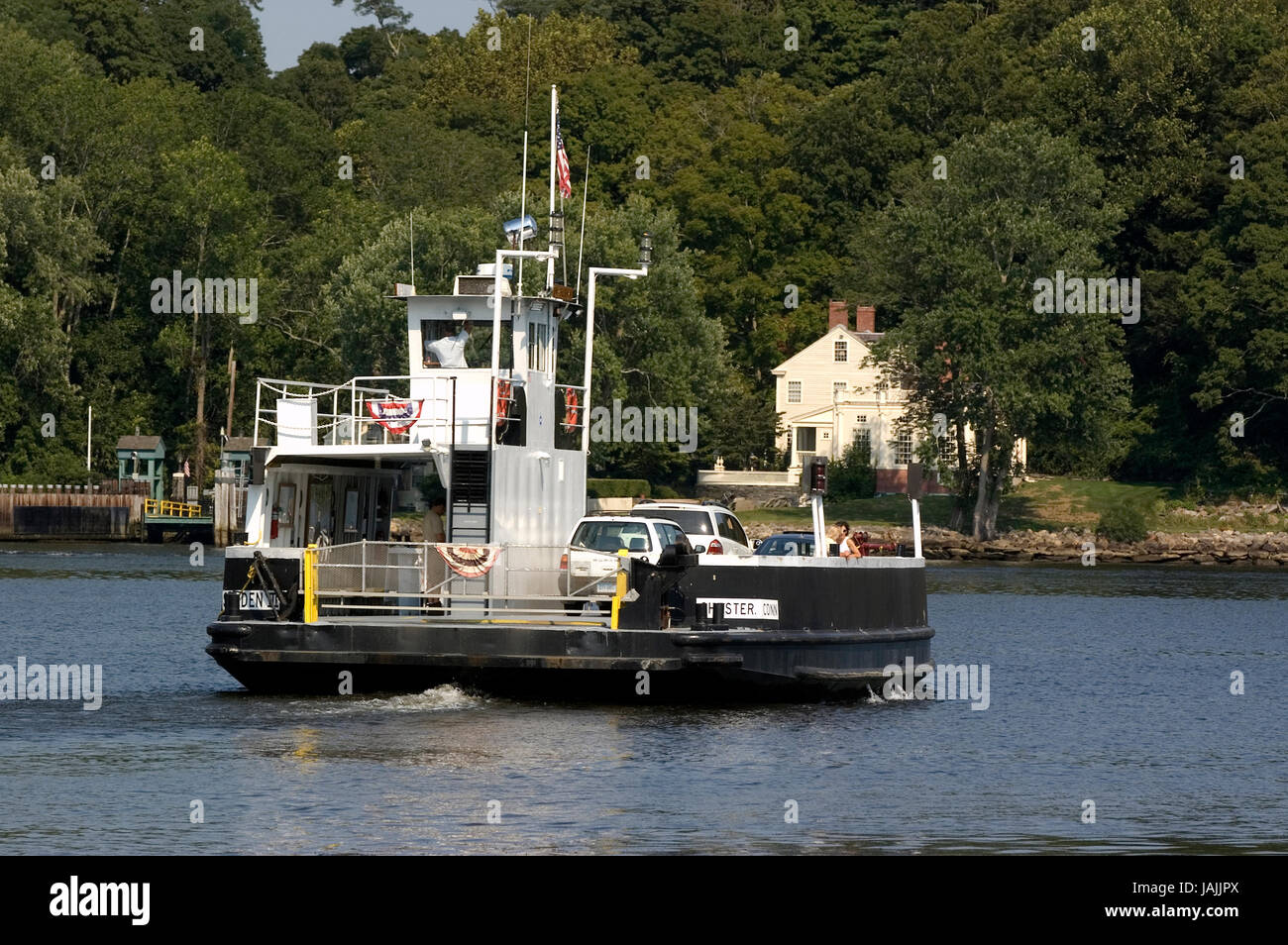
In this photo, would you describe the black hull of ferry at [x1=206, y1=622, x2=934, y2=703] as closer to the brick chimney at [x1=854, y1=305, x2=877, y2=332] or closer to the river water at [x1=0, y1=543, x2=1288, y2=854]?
the river water at [x1=0, y1=543, x2=1288, y2=854]

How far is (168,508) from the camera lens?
297 feet

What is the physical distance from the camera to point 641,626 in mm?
25594

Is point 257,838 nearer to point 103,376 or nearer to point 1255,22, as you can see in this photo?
point 103,376

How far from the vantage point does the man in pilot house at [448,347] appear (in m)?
30.0

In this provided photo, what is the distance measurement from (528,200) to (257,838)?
250ft

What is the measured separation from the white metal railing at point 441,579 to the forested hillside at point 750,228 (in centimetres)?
5671

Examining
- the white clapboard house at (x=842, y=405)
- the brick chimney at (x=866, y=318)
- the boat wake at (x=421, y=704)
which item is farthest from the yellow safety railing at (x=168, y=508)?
the boat wake at (x=421, y=704)

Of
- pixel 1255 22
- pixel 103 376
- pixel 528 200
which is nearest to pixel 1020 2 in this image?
pixel 1255 22

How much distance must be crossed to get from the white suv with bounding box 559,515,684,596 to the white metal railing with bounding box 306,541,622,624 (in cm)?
4

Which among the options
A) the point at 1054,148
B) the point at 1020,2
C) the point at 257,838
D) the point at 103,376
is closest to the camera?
the point at 257,838

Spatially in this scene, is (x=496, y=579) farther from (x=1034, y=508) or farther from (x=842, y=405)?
(x=842, y=405)

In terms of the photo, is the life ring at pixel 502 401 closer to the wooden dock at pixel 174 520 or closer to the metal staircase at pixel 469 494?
the metal staircase at pixel 469 494
